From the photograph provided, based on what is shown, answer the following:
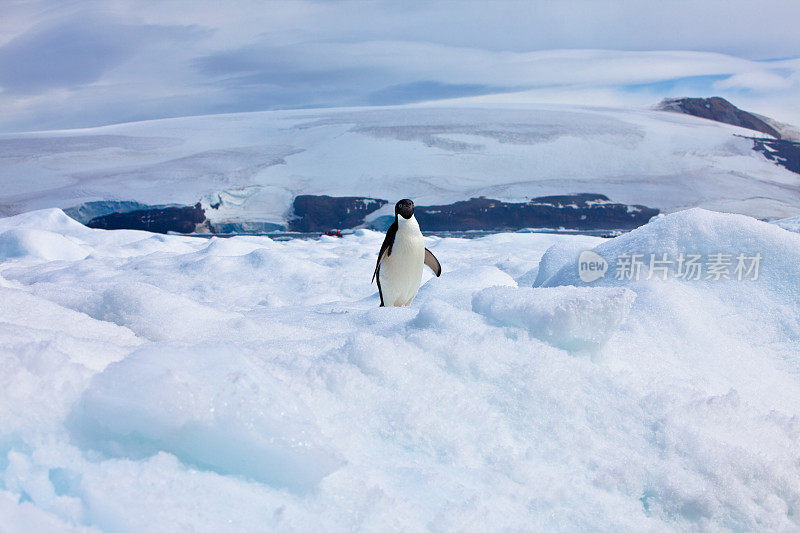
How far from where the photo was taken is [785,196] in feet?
70.9

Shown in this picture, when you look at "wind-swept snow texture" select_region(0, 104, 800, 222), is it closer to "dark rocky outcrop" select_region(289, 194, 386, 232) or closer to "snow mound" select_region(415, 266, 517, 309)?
"dark rocky outcrop" select_region(289, 194, 386, 232)

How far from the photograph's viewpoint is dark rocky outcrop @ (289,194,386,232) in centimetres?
1948

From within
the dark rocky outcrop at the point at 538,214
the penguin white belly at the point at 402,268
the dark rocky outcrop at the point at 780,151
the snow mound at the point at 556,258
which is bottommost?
the dark rocky outcrop at the point at 538,214

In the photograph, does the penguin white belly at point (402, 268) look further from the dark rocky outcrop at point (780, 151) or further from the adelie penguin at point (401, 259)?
the dark rocky outcrop at point (780, 151)

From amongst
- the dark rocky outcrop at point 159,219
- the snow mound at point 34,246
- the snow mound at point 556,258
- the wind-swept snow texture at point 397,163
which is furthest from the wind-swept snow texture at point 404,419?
the wind-swept snow texture at point 397,163

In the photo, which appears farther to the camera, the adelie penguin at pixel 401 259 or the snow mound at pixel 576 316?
the adelie penguin at pixel 401 259

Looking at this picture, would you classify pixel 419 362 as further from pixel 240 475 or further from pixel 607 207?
pixel 607 207

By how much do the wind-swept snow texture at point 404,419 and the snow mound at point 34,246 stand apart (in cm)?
496

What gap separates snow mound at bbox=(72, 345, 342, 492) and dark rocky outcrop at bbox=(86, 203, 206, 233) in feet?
59.4

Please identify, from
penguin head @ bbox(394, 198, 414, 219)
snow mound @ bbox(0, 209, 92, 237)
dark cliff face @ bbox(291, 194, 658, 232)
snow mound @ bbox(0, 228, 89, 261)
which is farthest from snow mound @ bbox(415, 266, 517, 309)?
dark cliff face @ bbox(291, 194, 658, 232)

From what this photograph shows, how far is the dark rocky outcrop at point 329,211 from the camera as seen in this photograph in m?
19.5

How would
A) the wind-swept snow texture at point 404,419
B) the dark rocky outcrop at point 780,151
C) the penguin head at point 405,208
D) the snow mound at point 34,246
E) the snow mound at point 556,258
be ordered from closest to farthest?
the wind-swept snow texture at point 404,419 → the snow mound at point 556,258 → the penguin head at point 405,208 → the snow mound at point 34,246 → the dark rocky outcrop at point 780,151

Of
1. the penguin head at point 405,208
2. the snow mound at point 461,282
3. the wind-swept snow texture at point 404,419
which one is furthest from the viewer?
the penguin head at point 405,208

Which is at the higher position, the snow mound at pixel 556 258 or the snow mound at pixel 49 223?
the snow mound at pixel 556 258
